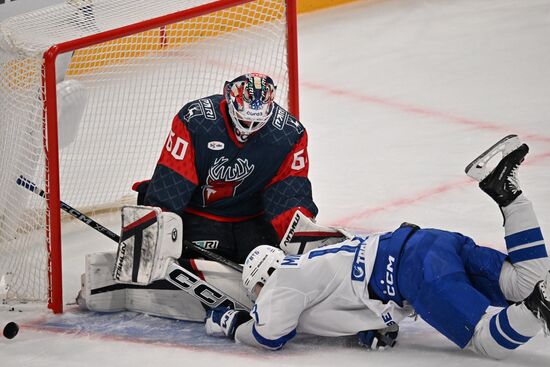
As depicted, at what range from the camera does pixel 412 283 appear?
368 centimetres

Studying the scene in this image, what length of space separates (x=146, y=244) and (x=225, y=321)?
1.11 feet

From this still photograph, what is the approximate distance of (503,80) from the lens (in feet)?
22.5

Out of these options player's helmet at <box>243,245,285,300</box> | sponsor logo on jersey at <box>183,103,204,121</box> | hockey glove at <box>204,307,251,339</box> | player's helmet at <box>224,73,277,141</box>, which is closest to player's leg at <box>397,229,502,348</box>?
player's helmet at <box>243,245,285,300</box>

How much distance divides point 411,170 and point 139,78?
1.42m

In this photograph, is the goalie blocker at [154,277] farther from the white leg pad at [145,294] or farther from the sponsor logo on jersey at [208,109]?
the sponsor logo on jersey at [208,109]

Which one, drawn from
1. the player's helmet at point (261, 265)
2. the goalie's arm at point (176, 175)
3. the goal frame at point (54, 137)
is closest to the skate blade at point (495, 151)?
the player's helmet at point (261, 265)

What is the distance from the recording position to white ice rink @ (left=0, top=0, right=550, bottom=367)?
389cm

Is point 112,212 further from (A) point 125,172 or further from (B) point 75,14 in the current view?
(B) point 75,14

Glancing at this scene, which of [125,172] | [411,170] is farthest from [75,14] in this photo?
[411,170]

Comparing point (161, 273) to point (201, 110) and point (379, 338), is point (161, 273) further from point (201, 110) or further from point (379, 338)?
point (379, 338)

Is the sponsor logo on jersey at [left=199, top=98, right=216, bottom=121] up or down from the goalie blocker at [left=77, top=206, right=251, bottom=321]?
up

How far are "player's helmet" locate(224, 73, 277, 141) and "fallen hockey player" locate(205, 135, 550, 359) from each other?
1.50ft

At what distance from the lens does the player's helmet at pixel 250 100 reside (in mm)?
4105

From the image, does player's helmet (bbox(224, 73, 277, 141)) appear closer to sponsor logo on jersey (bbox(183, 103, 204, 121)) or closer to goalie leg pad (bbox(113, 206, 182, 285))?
sponsor logo on jersey (bbox(183, 103, 204, 121))
